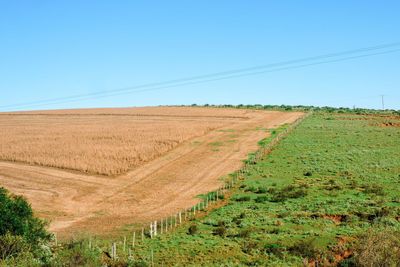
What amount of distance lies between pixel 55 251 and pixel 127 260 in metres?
5.32

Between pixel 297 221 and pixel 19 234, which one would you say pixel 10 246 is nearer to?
pixel 19 234

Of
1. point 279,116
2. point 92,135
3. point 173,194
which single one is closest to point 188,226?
point 173,194

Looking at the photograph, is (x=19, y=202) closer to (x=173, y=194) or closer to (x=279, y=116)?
(x=173, y=194)

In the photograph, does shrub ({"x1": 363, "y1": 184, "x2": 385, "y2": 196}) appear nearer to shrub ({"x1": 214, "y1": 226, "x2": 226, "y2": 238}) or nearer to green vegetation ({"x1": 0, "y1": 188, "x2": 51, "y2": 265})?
shrub ({"x1": 214, "y1": 226, "x2": 226, "y2": 238})

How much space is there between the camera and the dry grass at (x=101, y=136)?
54.2 meters

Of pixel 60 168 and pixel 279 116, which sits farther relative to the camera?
pixel 279 116

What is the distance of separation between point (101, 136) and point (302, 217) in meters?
48.5

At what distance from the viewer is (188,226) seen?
29.5 metres

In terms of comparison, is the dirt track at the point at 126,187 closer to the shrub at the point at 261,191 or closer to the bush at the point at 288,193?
the shrub at the point at 261,191

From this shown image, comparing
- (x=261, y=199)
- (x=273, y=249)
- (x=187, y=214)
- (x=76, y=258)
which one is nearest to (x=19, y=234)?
(x=76, y=258)

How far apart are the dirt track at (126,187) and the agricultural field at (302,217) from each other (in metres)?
4.79

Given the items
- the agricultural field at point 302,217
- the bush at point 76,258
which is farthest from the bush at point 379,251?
the bush at point 76,258

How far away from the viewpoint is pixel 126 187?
143 ft

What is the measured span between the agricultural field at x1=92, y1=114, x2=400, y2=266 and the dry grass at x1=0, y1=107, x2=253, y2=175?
64.5 ft
